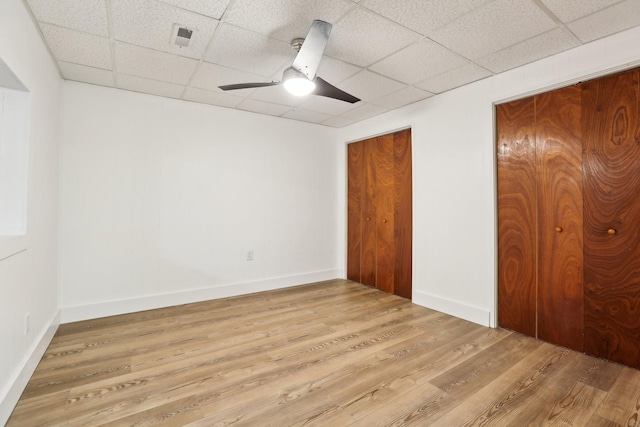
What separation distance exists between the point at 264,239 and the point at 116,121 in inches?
86.5

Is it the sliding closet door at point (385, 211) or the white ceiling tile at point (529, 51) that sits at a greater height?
the white ceiling tile at point (529, 51)

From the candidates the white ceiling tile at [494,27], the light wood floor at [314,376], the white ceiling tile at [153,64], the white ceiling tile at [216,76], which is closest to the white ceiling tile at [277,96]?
the white ceiling tile at [216,76]

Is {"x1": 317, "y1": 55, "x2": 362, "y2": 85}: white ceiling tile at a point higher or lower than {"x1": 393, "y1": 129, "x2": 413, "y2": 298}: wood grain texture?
higher

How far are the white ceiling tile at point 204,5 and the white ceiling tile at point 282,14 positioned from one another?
5 centimetres

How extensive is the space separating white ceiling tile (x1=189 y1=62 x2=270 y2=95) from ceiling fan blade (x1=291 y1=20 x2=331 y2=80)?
3.13 feet

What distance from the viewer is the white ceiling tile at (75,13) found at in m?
1.85

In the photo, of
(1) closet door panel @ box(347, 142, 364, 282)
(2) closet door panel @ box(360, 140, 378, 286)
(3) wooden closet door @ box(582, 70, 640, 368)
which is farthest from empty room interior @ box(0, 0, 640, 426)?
(1) closet door panel @ box(347, 142, 364, 282)

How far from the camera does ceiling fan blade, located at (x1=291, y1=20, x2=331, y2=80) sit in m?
1.92

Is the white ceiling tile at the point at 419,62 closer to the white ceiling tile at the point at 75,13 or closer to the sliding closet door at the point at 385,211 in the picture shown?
the sliding closet door at the point at 385,211

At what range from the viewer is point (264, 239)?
13.5ft

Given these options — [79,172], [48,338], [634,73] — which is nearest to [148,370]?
[48,338]

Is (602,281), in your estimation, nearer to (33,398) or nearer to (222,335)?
(222,335)

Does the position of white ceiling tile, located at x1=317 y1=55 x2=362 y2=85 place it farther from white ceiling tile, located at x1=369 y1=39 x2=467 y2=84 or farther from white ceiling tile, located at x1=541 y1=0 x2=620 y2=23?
white ceiling tile, located at x1=541 y1=0 x2=620 y2=23

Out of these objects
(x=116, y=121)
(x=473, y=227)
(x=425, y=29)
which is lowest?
(x=473, y=227)
